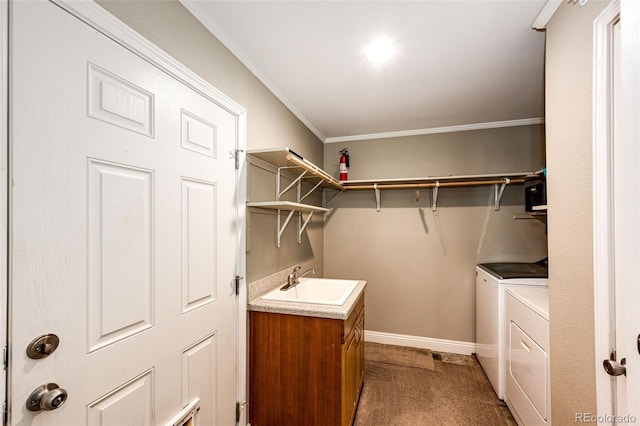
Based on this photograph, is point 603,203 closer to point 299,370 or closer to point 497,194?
point 299,370

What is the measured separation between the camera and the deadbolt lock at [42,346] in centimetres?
74

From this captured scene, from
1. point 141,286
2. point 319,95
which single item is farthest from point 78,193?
point 319,95

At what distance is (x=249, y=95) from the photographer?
70.4 inches

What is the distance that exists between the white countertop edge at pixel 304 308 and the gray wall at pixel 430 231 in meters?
1.42

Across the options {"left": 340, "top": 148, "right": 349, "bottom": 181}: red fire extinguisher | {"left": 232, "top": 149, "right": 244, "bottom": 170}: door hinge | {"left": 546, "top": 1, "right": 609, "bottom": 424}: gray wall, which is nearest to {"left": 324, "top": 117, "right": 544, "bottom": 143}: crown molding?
{"left": 340, "top": 148, "right": 349, "bottom": 181}: red fire extinguisher

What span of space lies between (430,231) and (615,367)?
212 centimetres

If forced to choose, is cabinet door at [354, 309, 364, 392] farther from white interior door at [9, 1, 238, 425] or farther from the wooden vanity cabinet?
white interior door at [9, 1, 238, 425]

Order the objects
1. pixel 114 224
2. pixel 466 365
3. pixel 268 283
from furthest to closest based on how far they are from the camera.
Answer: pixel 466 365 < pixel 268 283 < pixel 114 224

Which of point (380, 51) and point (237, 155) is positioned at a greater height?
point (380, 51)

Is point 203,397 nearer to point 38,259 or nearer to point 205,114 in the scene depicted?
point 38,259

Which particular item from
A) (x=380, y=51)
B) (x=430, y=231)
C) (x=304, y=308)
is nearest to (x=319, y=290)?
(x=304, y=308)

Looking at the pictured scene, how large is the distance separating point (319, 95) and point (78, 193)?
72.3 inches

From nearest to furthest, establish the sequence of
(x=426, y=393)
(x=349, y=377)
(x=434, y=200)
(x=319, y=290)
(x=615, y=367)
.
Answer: (x=615, y=367) < (x=349, y=377) < (x=426, y=393) < (x=319, y=290) < (x=434, y=200)

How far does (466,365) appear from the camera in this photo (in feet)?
8.63
